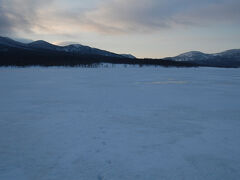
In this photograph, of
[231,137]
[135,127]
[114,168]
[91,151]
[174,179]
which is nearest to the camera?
[174,179]

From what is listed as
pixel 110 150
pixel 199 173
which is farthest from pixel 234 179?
pixel 110 150

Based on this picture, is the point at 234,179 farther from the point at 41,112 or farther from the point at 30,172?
the point at 41,112

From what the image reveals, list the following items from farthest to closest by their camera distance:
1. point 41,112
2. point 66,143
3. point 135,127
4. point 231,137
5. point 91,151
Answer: point 41,112
point 135,127
point 231,137
point 66,143
point 91,151

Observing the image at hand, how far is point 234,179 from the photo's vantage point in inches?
112

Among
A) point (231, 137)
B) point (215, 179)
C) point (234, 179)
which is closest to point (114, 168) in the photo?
point (215, 179)

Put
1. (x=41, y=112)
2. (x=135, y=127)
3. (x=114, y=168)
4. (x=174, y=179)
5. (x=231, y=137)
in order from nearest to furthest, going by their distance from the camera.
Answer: (x=174, y=179) < (x=114, y=168) < (x=231, y=137) < (x=135, y=127) < (x=41, y=112)

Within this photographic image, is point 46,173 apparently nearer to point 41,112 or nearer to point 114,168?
point 114,168

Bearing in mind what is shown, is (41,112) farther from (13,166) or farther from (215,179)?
(215,179)

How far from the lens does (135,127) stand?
497 centimetres

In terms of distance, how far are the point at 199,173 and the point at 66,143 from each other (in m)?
2.84

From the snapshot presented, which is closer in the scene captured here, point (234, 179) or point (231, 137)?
point (234, 179)

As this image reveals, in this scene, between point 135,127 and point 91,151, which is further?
point 135,127

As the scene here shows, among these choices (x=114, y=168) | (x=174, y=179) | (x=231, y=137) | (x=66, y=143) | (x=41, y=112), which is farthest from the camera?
(x=41, y=112)

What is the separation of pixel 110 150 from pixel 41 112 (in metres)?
3.89
